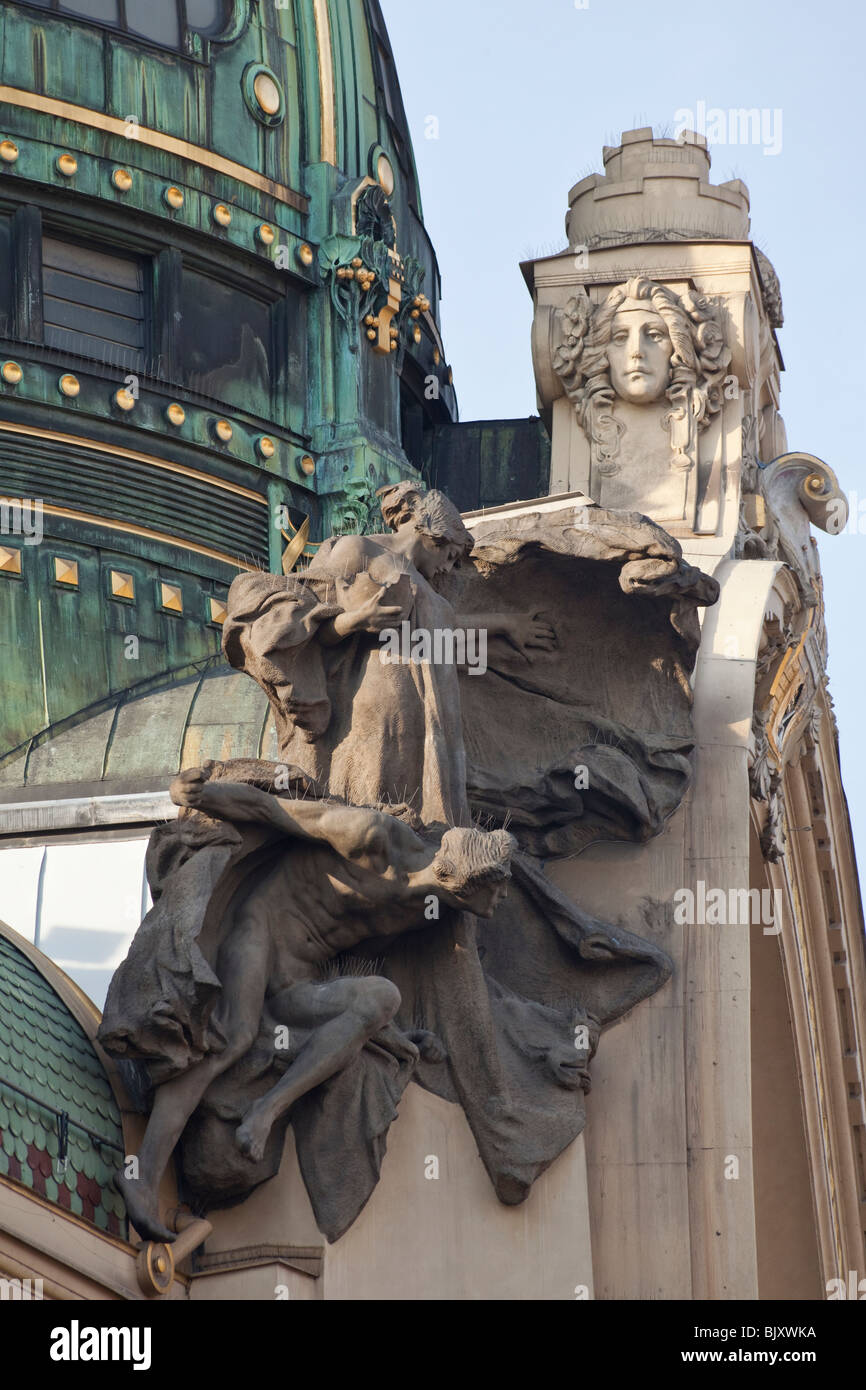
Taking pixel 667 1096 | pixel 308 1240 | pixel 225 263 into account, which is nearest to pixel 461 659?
pixel 667 1096

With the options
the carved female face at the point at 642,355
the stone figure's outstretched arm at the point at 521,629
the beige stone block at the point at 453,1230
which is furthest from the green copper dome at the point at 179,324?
the beige stone block at the point at 453,1230

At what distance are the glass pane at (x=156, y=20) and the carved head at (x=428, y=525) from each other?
38.2 feet

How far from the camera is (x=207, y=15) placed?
29906 mm

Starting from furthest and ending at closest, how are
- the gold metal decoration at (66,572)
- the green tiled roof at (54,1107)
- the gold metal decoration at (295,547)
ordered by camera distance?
the gold metal decoration at (295,547)
the gold metal decoration at (66,572)
the green tiled roof at (54,1107)

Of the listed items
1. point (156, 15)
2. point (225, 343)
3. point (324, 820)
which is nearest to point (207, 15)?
point (156, 15)

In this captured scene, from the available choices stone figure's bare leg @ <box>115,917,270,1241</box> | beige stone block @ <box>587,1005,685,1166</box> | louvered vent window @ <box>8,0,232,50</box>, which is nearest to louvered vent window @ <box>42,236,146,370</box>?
louvered vent window @ <box>8,0,232,50</box>

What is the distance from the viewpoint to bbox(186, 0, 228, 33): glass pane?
29750 millimetres

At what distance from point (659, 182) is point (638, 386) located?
1.85 meters

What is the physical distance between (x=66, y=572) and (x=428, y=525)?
26.5 feet

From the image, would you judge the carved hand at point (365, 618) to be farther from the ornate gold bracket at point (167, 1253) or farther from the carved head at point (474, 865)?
the ornate gold bracket at point (167, 1253)

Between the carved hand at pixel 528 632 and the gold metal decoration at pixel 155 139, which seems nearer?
the carved hand at pixel 528 632

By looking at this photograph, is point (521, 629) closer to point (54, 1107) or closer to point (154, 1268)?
point (54, 1107)

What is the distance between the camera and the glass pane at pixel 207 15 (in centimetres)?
2975

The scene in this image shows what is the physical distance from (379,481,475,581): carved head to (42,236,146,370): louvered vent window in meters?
9.11
